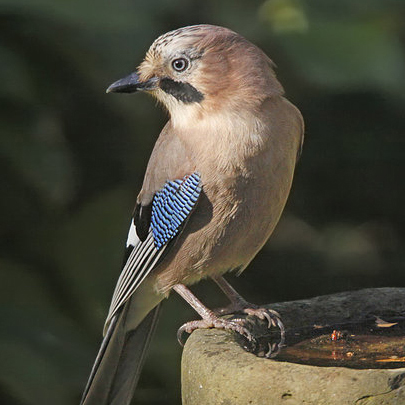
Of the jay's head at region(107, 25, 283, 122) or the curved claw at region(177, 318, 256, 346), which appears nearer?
the curved claw at region(177, 318, 256, 346)

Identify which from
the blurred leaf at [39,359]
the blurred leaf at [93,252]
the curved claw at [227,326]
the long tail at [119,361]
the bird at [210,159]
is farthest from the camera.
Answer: the blurred leaf at [93,252]

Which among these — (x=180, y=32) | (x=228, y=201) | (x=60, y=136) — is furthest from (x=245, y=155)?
(x=60, y=136)

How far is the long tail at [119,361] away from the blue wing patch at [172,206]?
44 cm

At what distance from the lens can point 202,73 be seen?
12.4 feet

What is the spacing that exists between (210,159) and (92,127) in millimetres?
1402

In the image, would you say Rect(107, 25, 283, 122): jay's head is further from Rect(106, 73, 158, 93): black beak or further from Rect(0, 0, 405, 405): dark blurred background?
Rect(0, 0, 405, 405): dark blurred background

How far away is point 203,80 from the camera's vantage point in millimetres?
3795

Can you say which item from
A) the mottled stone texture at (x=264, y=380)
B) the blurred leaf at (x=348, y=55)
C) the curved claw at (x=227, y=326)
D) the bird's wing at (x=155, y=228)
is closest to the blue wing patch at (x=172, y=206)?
the bird's wing at (x=155, y=228)

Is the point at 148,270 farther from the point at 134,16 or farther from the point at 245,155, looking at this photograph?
the point at 134,16

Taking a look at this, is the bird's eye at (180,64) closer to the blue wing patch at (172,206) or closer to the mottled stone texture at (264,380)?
the blue wing patch at (172,206)

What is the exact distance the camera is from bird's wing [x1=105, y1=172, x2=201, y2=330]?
3812 mm

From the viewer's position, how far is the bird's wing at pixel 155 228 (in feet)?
12.5

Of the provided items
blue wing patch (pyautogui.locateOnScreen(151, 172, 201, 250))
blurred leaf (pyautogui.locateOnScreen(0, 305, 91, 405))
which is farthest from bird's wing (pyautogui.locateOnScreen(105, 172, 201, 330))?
blurred leaf (pyautogui.locateOnScreen(0, 305, 91, 405))

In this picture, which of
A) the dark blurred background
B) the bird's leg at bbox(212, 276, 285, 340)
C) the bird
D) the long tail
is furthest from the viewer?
the dark blurred background
